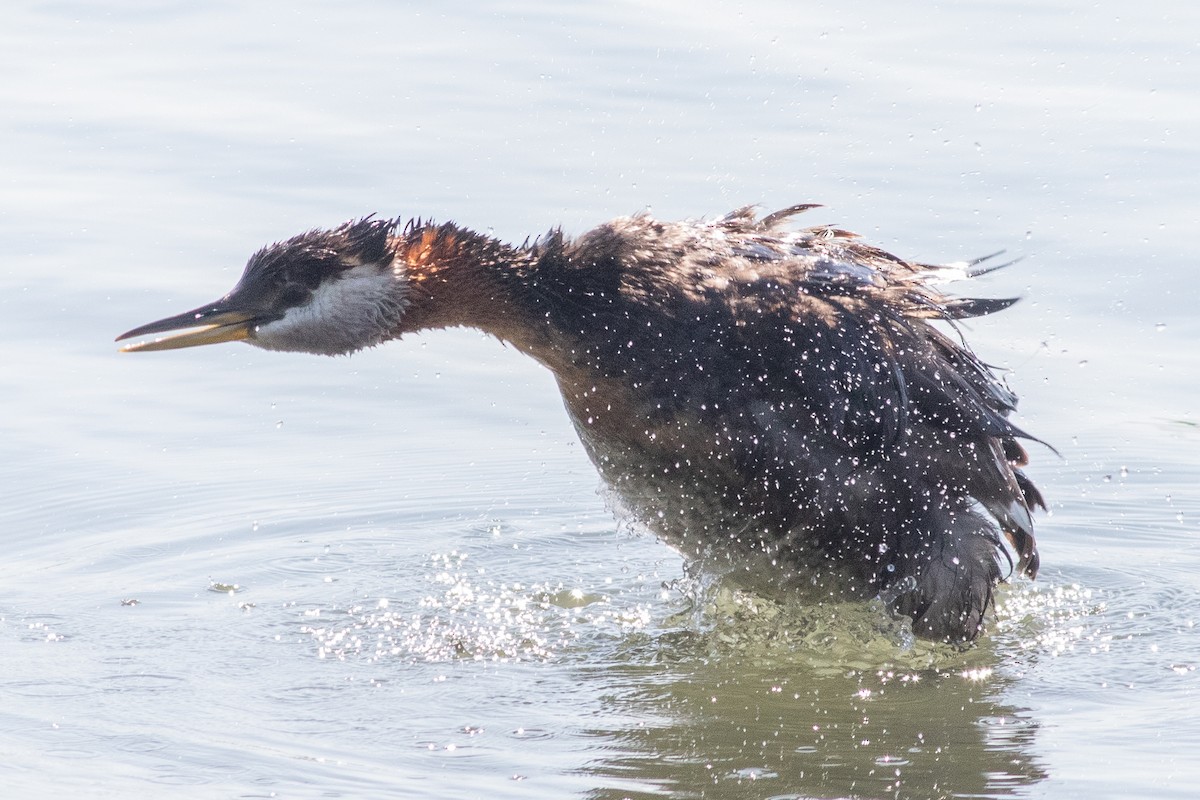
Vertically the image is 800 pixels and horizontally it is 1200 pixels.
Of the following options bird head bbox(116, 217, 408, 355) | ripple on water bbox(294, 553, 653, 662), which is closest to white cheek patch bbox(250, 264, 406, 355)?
bird head bbox(116, 217, 408, 355)

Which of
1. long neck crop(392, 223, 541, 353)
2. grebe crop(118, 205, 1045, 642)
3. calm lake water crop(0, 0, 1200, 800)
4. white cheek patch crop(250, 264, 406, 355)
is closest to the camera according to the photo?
calm lake water crop(0, 0, 1200, 800)

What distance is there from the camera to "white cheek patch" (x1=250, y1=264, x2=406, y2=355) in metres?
7.54

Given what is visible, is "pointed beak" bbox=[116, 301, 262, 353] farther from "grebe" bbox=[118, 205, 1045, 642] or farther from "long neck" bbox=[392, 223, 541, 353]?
"long neck" bbox=[392, 223, 541, 353]

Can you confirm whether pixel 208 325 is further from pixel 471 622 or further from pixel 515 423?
pixel 515 423

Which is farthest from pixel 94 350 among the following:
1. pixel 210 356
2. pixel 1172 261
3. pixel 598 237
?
pixel 1172 261

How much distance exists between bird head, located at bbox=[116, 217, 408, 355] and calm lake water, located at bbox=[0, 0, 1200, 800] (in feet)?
3.56

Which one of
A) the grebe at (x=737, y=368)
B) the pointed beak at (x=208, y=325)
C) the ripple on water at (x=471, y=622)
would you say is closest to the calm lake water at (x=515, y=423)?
the ripple on water at (x=471, y=622)

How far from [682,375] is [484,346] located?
3.33 metres

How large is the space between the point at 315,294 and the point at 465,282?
0.56m

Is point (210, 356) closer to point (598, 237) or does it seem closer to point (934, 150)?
point (598, 237)

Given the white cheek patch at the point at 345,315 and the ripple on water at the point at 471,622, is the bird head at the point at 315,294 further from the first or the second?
the ripple on water at the point at 471,622

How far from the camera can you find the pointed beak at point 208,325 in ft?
24.8

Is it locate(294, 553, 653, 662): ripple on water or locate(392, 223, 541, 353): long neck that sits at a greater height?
locate(392, 223, 541, 353): long neck

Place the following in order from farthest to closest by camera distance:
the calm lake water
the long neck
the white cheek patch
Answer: the white cheek patch < the long neck < the calm lake water
